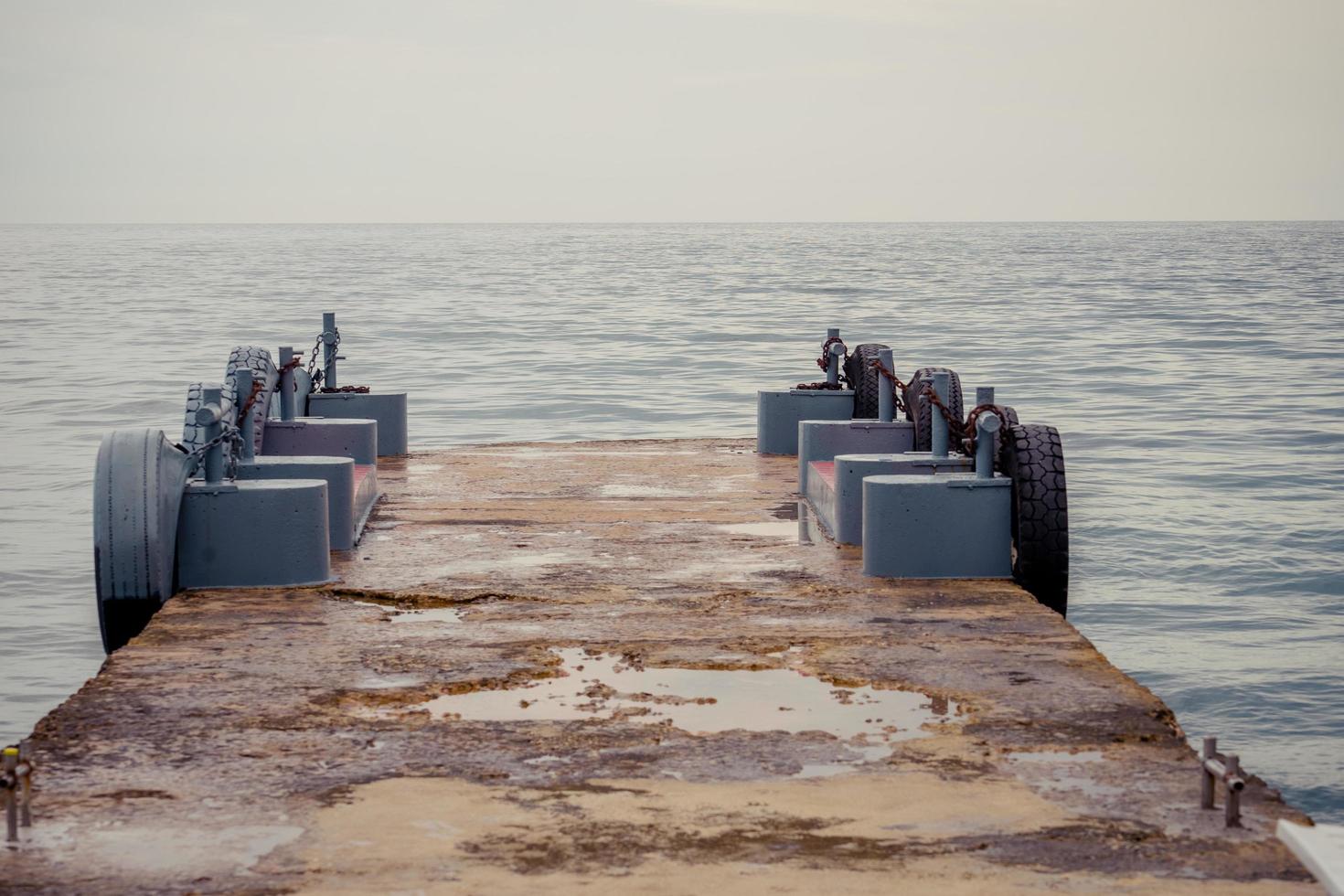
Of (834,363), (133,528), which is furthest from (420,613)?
(834,363)

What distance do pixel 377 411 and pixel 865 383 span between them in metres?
4.47

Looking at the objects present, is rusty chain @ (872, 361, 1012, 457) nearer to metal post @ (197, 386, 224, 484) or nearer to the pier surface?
the pier surface

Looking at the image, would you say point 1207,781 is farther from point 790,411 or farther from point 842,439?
point 790,411

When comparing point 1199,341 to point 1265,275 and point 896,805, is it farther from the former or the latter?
point 1265,275

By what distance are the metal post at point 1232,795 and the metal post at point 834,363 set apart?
1043cm

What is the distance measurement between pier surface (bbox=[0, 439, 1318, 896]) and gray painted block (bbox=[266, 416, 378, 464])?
314cm

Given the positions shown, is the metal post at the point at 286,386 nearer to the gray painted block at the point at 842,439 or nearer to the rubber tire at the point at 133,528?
the gray painted block at the point at 842,439

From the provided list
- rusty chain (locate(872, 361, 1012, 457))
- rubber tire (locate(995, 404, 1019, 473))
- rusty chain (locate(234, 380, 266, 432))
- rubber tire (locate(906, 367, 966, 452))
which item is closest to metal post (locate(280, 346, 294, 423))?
rusty chain (locate(234, 380, 266, 432))

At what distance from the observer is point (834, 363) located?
15.9m

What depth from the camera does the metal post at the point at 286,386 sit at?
44.2 feet

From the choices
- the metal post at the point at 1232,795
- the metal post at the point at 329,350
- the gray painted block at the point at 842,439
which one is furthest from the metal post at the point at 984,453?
the metal post at the point at 329,350

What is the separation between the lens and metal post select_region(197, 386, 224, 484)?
9.00 metres

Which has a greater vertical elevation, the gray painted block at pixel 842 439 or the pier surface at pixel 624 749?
the gray painted block at pixel 842 439

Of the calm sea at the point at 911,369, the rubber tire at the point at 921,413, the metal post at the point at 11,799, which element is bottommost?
the calm sea at the point at 911,369
